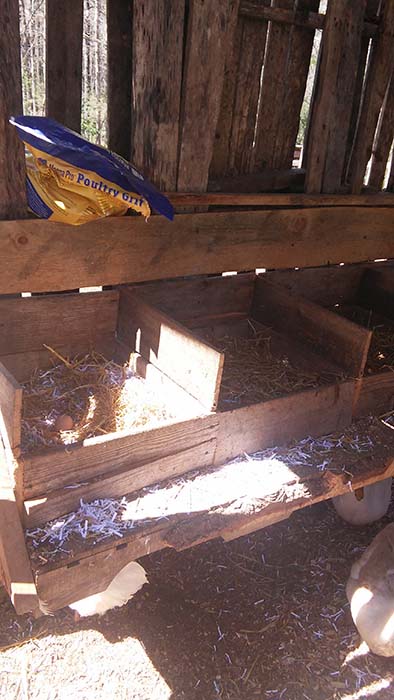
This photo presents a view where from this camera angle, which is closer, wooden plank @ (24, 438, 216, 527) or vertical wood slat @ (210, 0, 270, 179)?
wooden plank @ (24, 438, 216, 527)

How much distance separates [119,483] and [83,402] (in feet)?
1.95

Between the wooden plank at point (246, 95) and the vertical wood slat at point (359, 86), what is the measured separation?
0.73 metres

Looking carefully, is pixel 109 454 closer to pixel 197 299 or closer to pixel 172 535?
pixel 172 535

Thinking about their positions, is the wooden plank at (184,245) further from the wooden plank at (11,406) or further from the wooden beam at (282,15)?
the wooden beam at (282,15)

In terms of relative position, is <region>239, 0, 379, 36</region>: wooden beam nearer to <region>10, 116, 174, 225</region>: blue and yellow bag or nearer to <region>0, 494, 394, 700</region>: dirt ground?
<region>10, 116, 174, 225</region>: blue and yellow bag

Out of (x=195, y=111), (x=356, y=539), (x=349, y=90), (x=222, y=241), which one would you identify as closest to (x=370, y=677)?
(x=356, y=539)

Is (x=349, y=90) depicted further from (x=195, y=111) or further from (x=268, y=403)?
(x=268, y=403)

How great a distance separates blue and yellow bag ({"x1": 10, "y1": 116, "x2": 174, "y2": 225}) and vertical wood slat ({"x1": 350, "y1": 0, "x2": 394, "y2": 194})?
1.79 metres

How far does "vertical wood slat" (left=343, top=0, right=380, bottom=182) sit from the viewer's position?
372 centimetres

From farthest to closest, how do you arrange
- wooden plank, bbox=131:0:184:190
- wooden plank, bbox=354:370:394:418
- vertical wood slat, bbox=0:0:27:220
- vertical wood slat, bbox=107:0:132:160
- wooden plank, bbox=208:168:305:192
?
wooden plank, bbox=208:168:305:192 → wooden plank, bbox=354:370:394:418 → vertical wood slat, bbox=107:0:132:160 → wooden plank, bbox=131:0:184:190 → vertical wood slat, bbox=0:0:27:220

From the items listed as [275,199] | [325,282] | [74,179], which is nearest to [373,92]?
[275,199]

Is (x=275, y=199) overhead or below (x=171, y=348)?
overhead

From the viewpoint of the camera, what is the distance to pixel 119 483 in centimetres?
238

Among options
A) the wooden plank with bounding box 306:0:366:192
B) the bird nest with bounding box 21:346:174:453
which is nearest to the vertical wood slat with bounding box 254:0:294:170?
the wooden plank with bounding box 306:0:366:192
